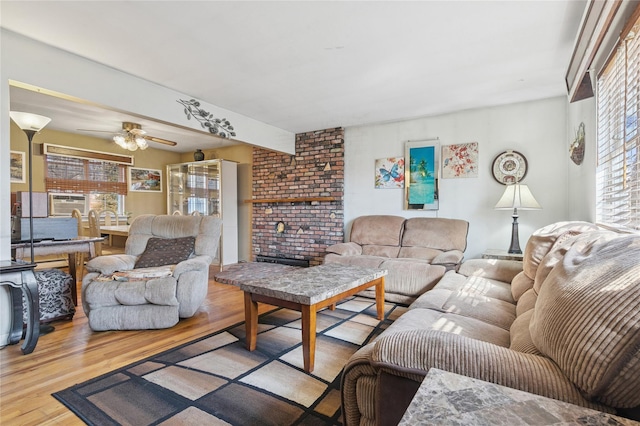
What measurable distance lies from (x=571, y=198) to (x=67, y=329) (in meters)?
5.00

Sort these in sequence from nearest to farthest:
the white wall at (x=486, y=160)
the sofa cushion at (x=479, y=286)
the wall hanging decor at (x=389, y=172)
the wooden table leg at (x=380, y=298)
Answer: the sofa cushion at (x=479, y=286)
the wooden table leg at (x=380, y=298)
the white wall at (x=486, y=160)
the wall hanging decor at (x=389, y=172)

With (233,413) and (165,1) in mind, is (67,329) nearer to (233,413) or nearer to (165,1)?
(233,413)

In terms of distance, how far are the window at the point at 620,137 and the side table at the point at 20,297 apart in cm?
373

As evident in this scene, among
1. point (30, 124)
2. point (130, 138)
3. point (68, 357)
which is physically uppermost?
point (130, 138)

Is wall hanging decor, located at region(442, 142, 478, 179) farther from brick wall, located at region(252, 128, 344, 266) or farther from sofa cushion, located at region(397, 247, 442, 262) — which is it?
brick wall, located at region(252, 128, 344, 266)

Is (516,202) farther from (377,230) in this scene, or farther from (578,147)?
(377,230)

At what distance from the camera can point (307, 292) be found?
1955 millimetres

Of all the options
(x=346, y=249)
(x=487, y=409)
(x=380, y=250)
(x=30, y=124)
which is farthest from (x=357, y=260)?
(x=30, y=124)

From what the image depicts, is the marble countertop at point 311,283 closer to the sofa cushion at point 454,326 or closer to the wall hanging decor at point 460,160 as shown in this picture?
the sofa cushion at point 454,326

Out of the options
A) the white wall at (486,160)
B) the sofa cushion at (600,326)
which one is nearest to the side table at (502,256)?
the white wall at (486,160)

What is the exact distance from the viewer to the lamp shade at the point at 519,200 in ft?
10.4

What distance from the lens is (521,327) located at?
4.57 feet

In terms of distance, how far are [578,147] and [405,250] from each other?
1989 millimetres

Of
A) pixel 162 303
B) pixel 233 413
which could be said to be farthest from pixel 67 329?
pixel 233 413
